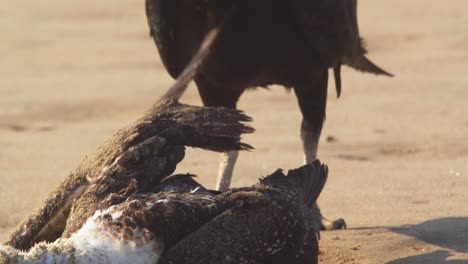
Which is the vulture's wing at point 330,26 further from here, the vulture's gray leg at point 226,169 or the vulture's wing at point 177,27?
the vulture's gray leg at point 226,169

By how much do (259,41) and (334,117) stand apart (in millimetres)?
3161

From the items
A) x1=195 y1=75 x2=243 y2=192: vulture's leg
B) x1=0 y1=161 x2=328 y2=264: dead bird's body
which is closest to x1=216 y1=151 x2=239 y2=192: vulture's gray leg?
x1=195 y1=75 x2=243 y2=192: vulture's leg

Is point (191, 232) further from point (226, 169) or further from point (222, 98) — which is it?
point (226, 169)

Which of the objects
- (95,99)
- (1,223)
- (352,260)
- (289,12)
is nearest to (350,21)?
(289,12)

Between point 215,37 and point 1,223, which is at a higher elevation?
point 215,37

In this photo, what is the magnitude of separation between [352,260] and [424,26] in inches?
321

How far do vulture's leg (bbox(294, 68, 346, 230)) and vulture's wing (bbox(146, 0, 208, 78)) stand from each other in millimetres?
722

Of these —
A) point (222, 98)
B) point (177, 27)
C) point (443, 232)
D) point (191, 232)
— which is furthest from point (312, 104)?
point (191, 232)

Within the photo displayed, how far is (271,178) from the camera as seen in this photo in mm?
5359

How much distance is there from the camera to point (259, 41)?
6926mm

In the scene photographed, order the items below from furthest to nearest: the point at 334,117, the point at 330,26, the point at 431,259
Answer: the point at 334,117 → the point at 330,26 → the point at 431,259

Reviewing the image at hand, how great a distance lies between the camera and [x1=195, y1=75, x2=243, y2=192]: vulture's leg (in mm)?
7320

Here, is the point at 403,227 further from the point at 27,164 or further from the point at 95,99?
the point at 95,99

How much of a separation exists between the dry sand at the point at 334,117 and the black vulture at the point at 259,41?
68cm
